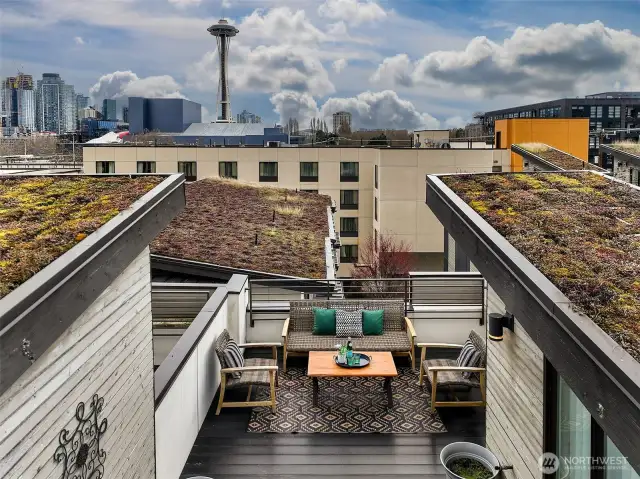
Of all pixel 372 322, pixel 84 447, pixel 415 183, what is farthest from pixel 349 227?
pixel 84 447

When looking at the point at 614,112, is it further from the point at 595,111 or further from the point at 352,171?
the point at 352,171

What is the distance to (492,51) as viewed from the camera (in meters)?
48.2

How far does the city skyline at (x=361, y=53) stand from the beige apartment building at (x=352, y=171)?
742 cm

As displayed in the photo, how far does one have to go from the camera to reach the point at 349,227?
41.8 metres

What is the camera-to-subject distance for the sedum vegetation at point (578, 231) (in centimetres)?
319

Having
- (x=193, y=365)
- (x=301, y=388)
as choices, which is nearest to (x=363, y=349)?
(x=301, y=388)

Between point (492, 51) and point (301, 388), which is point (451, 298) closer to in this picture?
point (301, 388)

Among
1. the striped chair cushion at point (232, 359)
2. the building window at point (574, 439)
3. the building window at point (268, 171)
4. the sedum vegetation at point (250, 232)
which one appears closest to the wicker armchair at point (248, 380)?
the striped chair cushion at point (232, 359)

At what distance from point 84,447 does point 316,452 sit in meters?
3.64

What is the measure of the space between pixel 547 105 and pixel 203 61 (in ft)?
193

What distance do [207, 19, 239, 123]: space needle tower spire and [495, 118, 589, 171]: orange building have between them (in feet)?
196

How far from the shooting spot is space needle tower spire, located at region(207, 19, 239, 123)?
90375mm

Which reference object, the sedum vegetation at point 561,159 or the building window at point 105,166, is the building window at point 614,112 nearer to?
the sedum vegetation at point 561,159

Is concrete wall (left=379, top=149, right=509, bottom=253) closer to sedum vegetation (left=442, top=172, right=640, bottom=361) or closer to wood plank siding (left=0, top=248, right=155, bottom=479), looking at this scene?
sedum vegetation (left=442, top=172, right=640, bottom=361)
